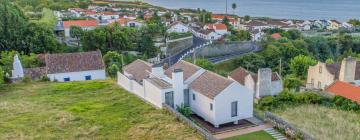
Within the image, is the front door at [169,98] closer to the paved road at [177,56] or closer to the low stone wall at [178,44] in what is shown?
the paved road at [177,56]

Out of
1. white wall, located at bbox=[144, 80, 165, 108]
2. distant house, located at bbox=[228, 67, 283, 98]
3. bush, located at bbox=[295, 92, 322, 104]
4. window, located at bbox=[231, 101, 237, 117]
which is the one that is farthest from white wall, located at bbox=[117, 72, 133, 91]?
bush, located at bbox=[295, 92, 322, 104]

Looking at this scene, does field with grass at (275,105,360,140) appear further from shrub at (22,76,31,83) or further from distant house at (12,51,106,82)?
shrub at (22,76,31,83)

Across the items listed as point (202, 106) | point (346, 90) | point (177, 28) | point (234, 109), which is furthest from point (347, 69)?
point (177, 28)

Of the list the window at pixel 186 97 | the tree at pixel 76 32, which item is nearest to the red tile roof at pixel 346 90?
the window at pixel 186 97

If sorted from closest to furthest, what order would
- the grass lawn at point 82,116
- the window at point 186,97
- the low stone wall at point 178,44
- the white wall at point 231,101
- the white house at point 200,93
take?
the grass lawn at point 82,116
the white wall at point 231,101
the white house at point 200,93
the window at point 186,97
the low stone wall at point 178,44

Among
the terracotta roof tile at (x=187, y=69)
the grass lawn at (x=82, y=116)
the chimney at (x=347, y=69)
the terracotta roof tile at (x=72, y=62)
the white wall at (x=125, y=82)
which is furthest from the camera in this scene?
the chimney at (x=347, y=69)

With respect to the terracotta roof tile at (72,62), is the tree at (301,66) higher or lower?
lower
